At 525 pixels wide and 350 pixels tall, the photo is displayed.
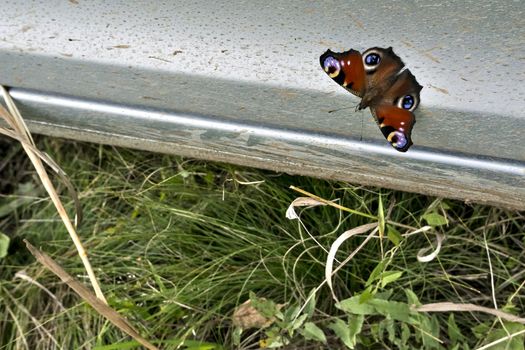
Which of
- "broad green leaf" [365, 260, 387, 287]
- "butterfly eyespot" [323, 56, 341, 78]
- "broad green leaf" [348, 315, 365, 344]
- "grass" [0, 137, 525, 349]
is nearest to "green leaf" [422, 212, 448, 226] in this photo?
"grass" [0, 137, 525, 349]

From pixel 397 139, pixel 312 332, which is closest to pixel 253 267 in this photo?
pixel 312 332

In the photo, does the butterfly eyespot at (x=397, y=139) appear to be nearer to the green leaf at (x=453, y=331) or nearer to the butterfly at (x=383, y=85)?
the butterfly at (x=383, y=85)

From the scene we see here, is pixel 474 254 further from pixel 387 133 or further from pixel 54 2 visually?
pixel 54 2

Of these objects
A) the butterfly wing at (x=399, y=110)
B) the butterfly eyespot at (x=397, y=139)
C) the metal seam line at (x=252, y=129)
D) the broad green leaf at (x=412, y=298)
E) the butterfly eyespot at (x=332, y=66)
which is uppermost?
the butterfly eyespot at (x=332, y=66)

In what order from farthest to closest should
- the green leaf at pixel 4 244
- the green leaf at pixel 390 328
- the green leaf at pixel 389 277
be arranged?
the green leaf at pixel 4 244 < the green leaf at pixel 390 328 < the green leaf at pixel 389 277

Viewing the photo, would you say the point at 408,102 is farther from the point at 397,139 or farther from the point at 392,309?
the point at 392,309

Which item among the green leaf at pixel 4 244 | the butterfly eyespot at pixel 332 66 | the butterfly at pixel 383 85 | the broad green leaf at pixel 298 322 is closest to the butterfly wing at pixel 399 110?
the butterfly at pixel 383 85
